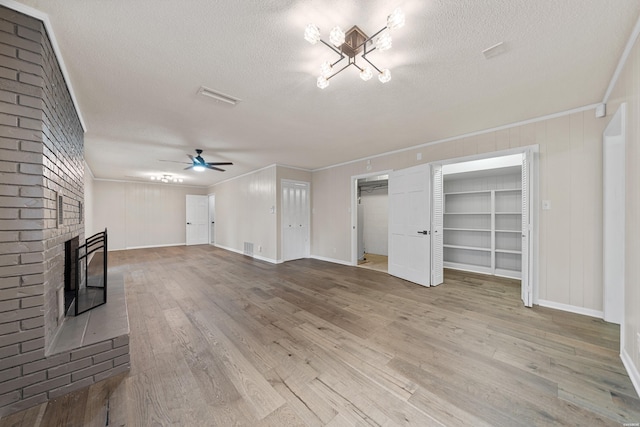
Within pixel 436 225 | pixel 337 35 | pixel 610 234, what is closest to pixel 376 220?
pixel 436 225

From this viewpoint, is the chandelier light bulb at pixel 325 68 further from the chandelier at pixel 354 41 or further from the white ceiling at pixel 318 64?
the white ceiling at pixel 318 64

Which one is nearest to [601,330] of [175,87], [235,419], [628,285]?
[628,285]

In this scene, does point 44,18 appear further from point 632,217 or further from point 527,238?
point 527,238

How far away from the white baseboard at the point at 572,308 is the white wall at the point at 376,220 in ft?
13.2

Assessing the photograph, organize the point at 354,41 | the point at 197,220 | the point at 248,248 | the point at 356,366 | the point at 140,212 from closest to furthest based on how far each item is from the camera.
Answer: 1. the point at 354,41
2. the point at 356,366
3. the point at 248,248
4. the point at 140,212
5. the point at 197,220

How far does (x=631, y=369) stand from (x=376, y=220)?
224 inches

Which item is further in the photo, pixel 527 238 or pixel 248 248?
pixel 248 248

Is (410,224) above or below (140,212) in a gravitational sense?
below

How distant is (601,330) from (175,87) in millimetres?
5078

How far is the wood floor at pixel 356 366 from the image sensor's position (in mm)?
1428

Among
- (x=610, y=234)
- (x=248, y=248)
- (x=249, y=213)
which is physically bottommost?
(x=248, y=248)

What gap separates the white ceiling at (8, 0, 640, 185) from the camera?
1500 mm

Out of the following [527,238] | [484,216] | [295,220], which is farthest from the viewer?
[295,220]

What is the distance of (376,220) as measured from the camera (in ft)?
24.0
